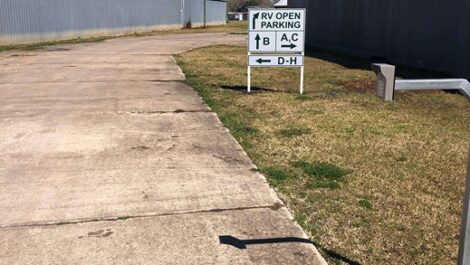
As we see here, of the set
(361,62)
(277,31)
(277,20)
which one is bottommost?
(361,62)

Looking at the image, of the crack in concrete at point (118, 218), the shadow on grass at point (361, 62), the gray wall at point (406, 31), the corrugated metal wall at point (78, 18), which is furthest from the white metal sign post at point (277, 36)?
the corrugated metal wall at point (78, 18)

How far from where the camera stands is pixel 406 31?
606 inches

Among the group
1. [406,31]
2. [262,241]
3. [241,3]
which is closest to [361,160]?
[262,241]

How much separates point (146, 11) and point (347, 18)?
24.9 m

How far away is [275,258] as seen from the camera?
11.7 ft

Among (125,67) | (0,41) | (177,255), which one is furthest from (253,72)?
(0,41)

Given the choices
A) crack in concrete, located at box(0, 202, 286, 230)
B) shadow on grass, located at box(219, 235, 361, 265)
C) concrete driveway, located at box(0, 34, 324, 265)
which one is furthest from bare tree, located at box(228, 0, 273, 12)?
shadow on grass, located at box(219, 235, 361, 265)

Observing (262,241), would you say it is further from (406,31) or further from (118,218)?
(406,31)

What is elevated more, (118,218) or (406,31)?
(406,31)

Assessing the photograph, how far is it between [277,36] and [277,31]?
0.10 meters

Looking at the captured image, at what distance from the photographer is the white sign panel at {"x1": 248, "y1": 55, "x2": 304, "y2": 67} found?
10.2 metres

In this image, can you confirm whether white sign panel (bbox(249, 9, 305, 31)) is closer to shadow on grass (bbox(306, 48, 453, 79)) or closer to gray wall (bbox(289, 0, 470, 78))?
shadow on grass (bbox(306, 48, 453, 79))

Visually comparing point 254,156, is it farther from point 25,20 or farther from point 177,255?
point 25,20

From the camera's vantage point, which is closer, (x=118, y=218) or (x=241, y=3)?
(x=118, y=218)
